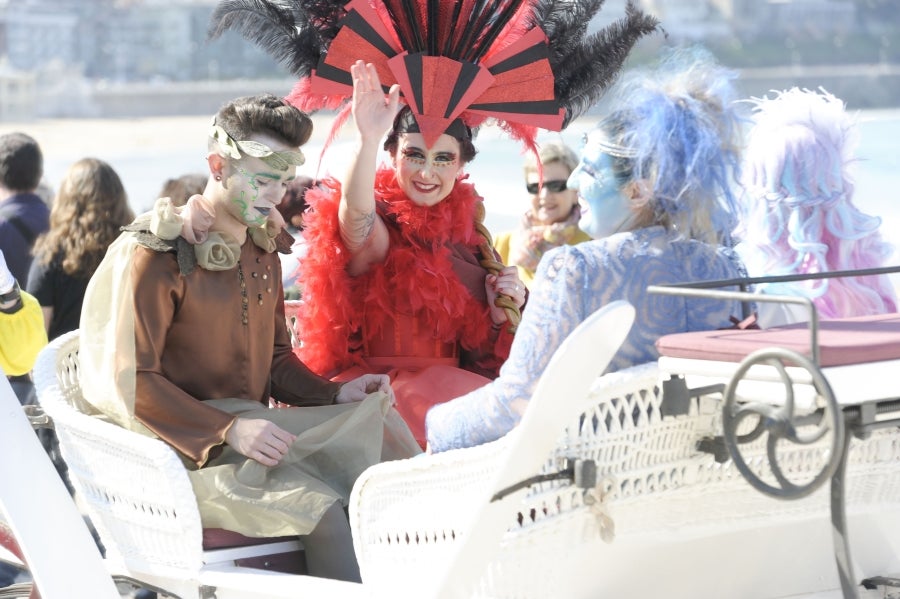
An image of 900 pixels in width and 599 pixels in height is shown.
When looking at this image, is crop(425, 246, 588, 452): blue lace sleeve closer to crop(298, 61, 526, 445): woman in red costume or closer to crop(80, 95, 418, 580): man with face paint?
crop(80, 95, 418, 580): man with face paint

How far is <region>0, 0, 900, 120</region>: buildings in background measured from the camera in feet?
144

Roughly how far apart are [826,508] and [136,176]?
27.0 metres

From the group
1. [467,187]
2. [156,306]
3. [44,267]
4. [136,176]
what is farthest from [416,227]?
[136,176]

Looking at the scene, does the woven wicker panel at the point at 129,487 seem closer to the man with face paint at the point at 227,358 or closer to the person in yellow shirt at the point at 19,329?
the man with face paint at the point at 227,358

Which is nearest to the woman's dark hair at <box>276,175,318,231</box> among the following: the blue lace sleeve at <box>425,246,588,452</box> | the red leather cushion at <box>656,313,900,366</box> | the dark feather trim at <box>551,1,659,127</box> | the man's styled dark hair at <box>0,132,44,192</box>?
→ the man's styled dark hair at <box>0,132,44,192</box>

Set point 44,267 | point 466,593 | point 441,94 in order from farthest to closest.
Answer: point 44,267 → point 441,94 → point 466,593


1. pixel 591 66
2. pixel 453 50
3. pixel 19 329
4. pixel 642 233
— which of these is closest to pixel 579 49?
pixel 591 66

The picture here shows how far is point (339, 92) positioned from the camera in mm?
3281

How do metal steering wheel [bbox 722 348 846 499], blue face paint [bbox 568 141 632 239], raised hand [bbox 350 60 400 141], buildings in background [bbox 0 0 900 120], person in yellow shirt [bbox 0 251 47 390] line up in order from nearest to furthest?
1. metal steering wheel [bbox 722 348 846 499]
2. blue face paint [bbox 568 141 632 239]
3. raised hand [bbox 350 60 400 141]
4. person in yellow shirt [bbox 0 251 47 390]
5. buildings in background [bbox 0 0 900 120]

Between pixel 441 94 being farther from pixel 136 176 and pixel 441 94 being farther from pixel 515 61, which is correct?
pixel 136 176

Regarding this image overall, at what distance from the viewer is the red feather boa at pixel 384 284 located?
331cm

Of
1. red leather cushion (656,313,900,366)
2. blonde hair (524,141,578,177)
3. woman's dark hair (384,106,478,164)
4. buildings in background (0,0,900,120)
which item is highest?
buildings in background (0,0,900,120)

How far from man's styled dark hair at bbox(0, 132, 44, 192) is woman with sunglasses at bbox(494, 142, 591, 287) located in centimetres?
180

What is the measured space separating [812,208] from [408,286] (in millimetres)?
1103
